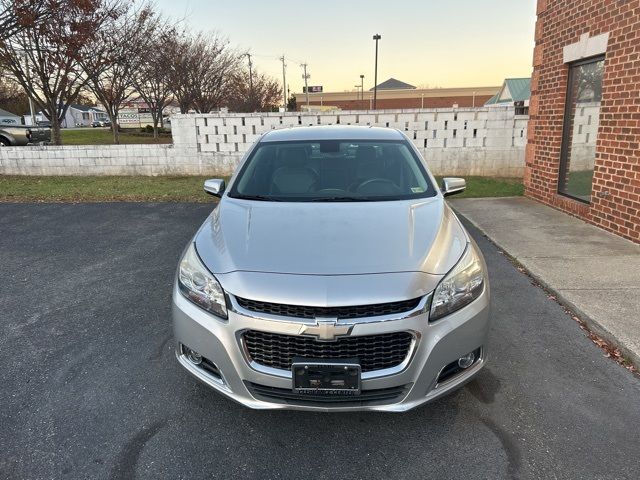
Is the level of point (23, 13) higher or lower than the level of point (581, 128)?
higher

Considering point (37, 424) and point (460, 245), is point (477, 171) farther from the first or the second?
point (37, 424)

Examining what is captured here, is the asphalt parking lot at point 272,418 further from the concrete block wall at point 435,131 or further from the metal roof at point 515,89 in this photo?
the metal roof at point 515,89

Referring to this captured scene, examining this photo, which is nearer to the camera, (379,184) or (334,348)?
(334,348)

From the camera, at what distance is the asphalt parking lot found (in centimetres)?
224

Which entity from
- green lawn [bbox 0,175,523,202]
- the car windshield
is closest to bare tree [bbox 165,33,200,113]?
green lawn [bbox 0,175,523,202]

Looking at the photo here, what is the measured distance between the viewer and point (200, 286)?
95.7 inches

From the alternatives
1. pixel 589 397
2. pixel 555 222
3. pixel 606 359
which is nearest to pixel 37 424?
pixel 589 397

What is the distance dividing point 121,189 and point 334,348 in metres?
9.47

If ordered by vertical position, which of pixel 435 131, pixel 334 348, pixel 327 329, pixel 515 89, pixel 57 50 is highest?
pixel 515 89

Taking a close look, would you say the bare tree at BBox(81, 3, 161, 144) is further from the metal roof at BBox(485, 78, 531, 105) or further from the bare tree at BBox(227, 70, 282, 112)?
the metal roof at BBox(485, 78, 531, 105)

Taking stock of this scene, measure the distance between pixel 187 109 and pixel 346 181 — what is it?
22967 mm

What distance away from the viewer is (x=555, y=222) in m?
6.91

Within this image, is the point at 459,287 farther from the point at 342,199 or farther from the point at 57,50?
the point at 57,50

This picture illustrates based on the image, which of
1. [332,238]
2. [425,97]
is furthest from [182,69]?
[425,97]
